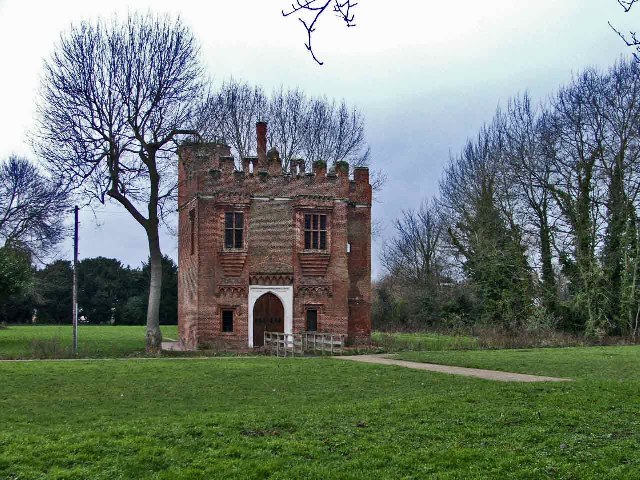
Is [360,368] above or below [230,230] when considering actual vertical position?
below

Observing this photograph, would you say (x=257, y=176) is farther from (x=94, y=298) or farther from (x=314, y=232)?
(x=94, y=298)

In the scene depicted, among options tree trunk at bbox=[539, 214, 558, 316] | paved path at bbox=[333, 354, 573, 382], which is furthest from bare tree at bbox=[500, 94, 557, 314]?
paved path at bbox=[333, 354, 573, 382]

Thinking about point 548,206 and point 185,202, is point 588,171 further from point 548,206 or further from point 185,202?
point 185,202

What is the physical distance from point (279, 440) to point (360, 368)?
11.4 m

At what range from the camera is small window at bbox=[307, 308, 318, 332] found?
35188 millimetres

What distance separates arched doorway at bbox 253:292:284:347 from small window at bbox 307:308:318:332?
4.15 feet

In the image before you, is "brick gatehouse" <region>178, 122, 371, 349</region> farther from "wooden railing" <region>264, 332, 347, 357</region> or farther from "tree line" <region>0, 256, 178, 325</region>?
"tree line" <region>0, 256, 178, 325</region>

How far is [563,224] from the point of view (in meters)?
42.1

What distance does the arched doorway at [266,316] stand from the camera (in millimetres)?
34875

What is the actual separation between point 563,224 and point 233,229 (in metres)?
19.5

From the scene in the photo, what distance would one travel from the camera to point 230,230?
114 feet

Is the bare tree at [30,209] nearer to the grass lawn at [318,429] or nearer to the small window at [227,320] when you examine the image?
the small window at [227,320]

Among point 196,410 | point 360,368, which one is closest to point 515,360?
point 360,368

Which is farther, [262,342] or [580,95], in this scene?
[580,95]
